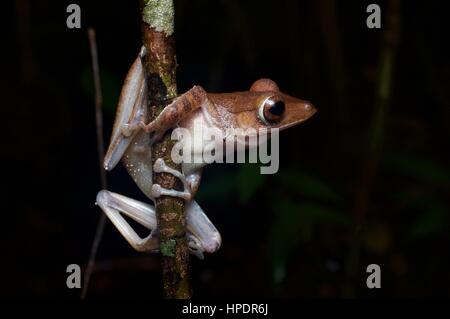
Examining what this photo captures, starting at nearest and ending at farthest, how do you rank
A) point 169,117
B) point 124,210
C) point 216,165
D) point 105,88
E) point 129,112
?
point 169,117, point 129,112, point 124,210, point 105,88, point 216,165

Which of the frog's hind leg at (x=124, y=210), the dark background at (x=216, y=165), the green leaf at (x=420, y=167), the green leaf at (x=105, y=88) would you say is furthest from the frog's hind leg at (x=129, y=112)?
the green leaf at (x=420, y=167)

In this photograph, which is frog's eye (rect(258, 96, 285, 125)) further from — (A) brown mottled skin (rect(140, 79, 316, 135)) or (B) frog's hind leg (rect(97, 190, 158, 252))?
(B) frog's hind leg (rect(97, 190, 158, 252))

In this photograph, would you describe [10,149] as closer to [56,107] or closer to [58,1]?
[56,107]

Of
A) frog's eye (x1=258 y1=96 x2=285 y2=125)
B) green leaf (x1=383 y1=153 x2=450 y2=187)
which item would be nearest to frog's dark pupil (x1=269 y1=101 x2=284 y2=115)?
frog's eye (x1=258 y1=96 x2=285 y2=125)

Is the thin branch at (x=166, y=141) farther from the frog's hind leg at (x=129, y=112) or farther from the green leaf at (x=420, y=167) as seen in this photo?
the green leaf at (x=420, y=167)

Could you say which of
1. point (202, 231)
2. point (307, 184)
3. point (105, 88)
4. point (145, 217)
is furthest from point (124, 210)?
point (307, 184)

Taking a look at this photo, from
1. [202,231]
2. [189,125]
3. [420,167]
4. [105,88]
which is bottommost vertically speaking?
[202,231]

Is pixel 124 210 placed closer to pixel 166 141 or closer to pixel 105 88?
pixel 166 141

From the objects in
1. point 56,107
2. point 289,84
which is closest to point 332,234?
point 289,84

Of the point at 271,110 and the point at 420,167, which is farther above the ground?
the point at 271,110
